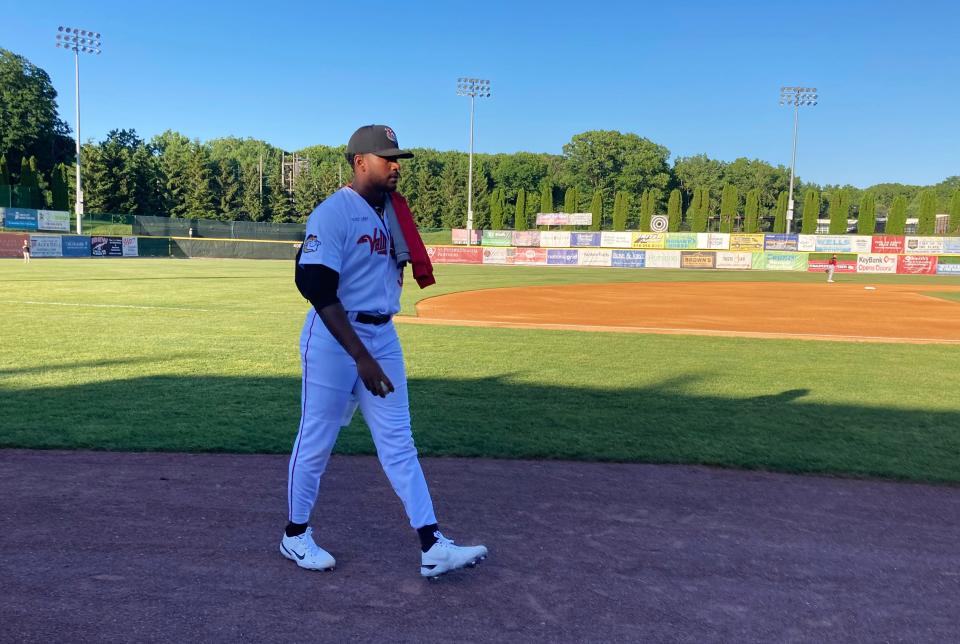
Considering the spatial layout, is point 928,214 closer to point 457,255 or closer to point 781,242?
point 781,242

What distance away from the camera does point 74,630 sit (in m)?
2.61

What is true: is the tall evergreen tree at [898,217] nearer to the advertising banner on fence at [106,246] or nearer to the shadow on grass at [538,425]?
the advertising banner on fence at [106,246]

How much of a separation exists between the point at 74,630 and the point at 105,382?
5568mm

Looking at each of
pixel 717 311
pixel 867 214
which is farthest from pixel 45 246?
pixel 867 214

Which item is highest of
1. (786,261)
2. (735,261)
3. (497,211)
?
(497,211)

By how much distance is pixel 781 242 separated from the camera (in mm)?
56719

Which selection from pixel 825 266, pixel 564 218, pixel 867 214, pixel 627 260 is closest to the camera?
pixel 825 266

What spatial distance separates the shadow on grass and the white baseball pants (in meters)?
2.10

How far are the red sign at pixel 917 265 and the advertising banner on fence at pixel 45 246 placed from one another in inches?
1993

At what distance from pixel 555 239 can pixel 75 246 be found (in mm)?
38782

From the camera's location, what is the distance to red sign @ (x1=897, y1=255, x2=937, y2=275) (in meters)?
43.8

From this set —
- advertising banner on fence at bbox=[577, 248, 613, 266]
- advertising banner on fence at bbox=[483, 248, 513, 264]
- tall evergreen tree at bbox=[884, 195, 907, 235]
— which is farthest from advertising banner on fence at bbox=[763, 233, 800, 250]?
advertising banner on fence at bbox=[483, 248, 513, 264]

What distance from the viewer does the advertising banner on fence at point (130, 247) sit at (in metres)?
43.3

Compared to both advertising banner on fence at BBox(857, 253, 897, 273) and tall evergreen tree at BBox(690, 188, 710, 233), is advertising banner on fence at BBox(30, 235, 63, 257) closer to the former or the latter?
advertising banner on fence at BBox(857, 253, 897, 273)
